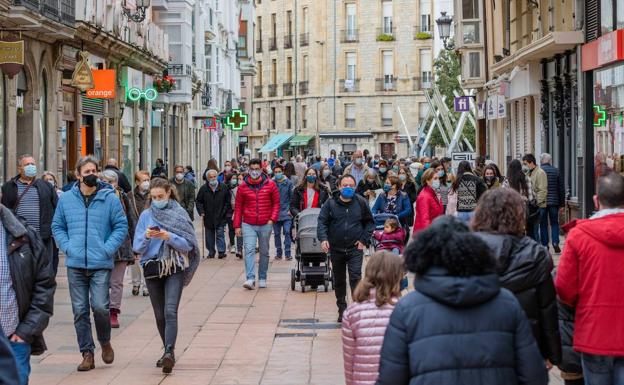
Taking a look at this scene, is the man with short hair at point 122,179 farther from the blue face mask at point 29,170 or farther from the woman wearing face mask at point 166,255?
the woman wearing face mask at point 166,255

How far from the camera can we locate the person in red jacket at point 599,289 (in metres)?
7.50

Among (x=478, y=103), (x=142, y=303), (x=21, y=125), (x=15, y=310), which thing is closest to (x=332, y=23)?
(x=478, y=103)

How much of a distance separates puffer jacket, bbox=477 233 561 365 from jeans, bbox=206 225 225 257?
1764cm

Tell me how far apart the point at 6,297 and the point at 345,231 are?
7099 mm

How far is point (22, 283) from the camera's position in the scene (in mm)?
8039

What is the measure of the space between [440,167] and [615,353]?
16526mm

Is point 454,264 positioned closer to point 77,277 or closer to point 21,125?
point 77,277

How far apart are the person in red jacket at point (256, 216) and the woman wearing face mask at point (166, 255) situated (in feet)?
22.8

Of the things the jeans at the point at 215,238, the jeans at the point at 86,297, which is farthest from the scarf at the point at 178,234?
the jeans at the point at 215,238

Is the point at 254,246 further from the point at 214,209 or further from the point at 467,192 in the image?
the point at 214,209

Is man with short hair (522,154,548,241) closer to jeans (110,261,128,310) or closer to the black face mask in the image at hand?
jeans (110,261,128,310)

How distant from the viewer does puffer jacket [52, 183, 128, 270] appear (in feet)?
38.6

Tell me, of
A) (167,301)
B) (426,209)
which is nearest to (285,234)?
(426,209)

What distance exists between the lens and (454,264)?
17.8 ft
